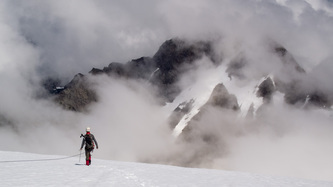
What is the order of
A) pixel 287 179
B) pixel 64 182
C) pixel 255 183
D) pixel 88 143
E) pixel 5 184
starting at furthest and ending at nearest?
pixel 88 143, pixel 287 179, pixel 255 183, pixel 64 182, pixel 5 184

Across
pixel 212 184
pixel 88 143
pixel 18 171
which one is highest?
pixel 88 143

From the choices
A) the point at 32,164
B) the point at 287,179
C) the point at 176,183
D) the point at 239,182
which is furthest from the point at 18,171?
the point at 287,179

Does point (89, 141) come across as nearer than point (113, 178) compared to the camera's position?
No

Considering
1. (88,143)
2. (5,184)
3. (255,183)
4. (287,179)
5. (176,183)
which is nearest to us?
(5,184)

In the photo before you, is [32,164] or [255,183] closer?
[255,183]

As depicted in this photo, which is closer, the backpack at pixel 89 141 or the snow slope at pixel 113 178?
the snow slope at pixel 113 178

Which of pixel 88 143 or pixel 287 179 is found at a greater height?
pixel 88 143

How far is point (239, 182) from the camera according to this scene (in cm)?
2717

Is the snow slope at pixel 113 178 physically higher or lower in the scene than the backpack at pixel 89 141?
lower

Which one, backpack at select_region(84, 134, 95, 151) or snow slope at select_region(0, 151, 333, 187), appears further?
backpack at select_region(84, 134, 95, 151)

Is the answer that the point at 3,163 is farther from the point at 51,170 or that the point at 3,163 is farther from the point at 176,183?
the point at 176,183

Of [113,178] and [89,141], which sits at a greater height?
[89,141]

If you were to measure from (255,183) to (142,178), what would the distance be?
29.3 ft

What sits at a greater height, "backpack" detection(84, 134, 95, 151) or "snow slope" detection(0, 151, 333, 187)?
"backpack" detection(84, 134, 95, 151)
